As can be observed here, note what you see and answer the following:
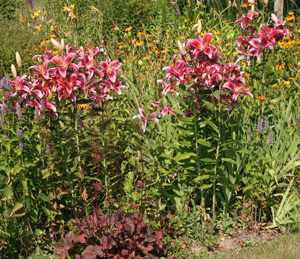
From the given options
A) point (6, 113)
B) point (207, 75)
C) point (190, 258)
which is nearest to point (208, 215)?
point (190, 258)

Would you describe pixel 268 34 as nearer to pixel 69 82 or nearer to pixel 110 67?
pixel 110 67

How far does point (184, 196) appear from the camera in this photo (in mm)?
3732

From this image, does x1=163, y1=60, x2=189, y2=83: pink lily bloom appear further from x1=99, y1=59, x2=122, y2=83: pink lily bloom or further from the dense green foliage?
x1=99, y1=59, x2=122, y2=83: pink lily bloom

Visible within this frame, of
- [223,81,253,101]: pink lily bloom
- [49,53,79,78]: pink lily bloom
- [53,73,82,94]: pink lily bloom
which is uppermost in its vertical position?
[49,53,79,78]: pink lily bloom

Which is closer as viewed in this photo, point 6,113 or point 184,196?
point 6,113

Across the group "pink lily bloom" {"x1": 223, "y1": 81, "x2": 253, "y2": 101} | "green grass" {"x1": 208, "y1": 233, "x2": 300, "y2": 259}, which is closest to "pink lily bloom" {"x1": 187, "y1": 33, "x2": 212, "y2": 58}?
"pink lily bloom" {"x1": 223, "y1": 81, "x2": 253, "y2": 101}

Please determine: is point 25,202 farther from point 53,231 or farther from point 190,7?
point 190,7

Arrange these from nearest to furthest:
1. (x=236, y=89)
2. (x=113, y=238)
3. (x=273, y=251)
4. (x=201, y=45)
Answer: (x=113, y=238)
(x=201, y=45)
(x=236, y=89)
(x=273, y=251)

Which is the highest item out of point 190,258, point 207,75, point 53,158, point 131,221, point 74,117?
point 207,75

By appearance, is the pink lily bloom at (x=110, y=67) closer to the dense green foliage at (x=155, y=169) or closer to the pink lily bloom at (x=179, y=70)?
the dense green foliage at (x=155, y=169)

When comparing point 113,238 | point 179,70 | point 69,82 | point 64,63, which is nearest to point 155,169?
point 113,238

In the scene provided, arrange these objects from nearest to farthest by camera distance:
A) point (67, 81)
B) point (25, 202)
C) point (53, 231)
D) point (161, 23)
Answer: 1. point (67, 81)
2. point (25, 202)
3. point (53, 231)
4. point (161, 23)

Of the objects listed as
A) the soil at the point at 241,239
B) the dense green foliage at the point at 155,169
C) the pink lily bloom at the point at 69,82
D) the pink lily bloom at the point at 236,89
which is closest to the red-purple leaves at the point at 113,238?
the dense green foliage at the point at 155,169

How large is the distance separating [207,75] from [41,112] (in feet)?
4.44
